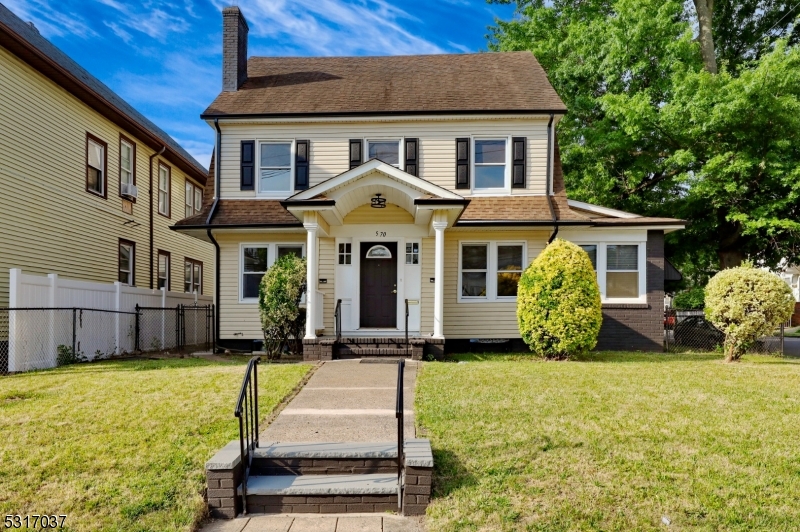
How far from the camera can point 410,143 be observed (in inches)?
512

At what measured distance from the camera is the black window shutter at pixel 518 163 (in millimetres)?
12852

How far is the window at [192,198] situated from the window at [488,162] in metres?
12.8

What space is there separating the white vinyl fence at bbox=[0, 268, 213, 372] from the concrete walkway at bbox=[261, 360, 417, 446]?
5.37m

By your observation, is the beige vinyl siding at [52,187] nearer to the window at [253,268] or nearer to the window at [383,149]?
the window at [253,268]

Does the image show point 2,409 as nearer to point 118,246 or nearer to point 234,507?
point 234,507

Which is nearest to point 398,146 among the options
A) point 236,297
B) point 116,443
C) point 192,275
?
point 236,297

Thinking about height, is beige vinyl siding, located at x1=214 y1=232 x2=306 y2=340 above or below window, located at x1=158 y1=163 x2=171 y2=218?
below

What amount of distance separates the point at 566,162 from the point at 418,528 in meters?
15.8

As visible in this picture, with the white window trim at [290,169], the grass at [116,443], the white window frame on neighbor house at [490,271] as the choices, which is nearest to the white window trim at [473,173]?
the white window frame on neighbor house at [490,271]

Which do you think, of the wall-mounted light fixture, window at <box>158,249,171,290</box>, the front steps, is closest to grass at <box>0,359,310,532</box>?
the front steps

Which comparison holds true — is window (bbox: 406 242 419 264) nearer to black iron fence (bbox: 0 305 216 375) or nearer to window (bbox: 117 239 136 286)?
black iron fence (bbox: 0 305 216 375)

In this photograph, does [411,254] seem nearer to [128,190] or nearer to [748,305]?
[748,305]

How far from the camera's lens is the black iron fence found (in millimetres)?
9352

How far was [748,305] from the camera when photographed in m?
10.1
